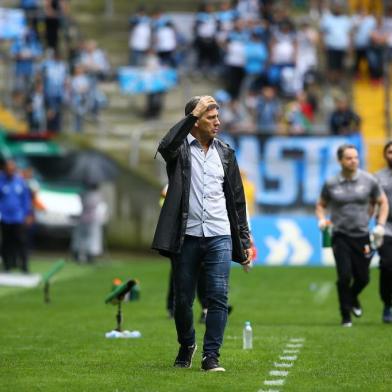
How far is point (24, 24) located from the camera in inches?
1414

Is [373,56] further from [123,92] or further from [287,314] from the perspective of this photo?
[287,314]

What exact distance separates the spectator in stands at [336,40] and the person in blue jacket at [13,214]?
37.6ft

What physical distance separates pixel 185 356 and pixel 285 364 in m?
0.96

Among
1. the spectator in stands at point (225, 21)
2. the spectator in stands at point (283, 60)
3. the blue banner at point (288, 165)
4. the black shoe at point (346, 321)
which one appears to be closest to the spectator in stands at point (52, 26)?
the spectator in stands at point (225, 21)

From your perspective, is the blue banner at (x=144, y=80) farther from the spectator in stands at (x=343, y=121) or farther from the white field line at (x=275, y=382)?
the white field line at (x=275, y=382)

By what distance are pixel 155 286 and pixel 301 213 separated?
8630mm

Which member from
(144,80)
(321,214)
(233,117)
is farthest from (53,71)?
(321,214)

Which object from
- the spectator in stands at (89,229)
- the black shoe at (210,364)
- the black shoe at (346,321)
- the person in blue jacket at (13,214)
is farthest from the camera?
the spectator in stands at (89,229)

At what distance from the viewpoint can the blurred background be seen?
106ft

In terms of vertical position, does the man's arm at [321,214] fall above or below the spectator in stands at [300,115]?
above

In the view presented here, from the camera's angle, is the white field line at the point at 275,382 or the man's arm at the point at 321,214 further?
the man's arm at the point at 321,214

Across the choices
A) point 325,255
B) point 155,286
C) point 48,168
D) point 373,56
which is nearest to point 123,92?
point 48,168

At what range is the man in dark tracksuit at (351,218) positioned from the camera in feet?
53.0

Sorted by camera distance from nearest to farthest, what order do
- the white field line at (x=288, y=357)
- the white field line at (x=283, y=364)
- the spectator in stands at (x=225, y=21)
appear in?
the white field line at (x=283, y=364) < the white field line at (x=288, y=357) < the spectator in stands at (x=225, y=21)
